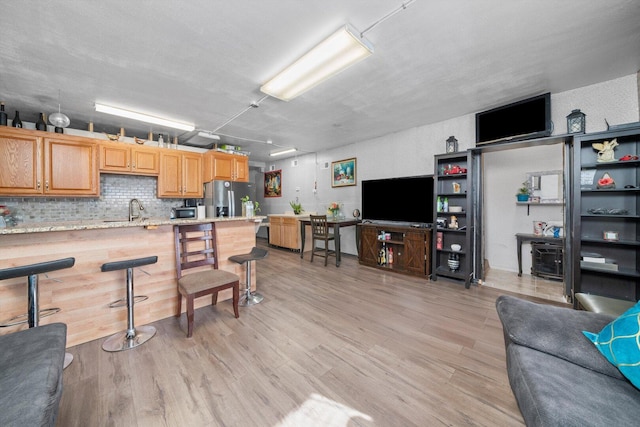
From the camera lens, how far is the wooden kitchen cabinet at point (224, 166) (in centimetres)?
495

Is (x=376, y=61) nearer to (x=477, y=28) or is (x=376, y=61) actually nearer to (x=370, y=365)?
(x=477, y=28)

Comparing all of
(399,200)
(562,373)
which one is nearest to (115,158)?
(399,200)

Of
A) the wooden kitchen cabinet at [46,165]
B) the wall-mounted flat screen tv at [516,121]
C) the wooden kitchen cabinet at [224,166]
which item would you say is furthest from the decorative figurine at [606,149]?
the wooden kitchen cabinet at [46,165]

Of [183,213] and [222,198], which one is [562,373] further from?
[183,213]

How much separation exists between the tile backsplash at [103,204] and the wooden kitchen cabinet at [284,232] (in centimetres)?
232

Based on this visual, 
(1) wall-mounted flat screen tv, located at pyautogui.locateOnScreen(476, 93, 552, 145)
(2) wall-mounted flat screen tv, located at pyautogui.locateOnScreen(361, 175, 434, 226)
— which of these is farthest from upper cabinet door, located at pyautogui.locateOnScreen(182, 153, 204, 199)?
Result: (1) wall-mounted flat screen tv, located at pyautogui.locateOnScreen(476, 93, 552, 145)

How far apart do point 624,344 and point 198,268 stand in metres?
3.31

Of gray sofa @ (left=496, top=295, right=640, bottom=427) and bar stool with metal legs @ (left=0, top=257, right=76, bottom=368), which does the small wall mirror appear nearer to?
gray sofa @ (left=496, top=295, right=640, bottom=427)

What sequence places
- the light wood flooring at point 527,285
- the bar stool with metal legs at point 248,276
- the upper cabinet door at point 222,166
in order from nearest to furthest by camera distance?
the bar stool with metal legs at point 248,276, the light wood flooring at point 527,285, the upper cabinet door at point 222,166

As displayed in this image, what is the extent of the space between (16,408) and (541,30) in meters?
3.79

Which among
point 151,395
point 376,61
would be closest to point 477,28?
point 376,61

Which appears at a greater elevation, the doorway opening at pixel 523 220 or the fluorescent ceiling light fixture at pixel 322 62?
the fluorescent ceiling light fixture at pixel 322 62

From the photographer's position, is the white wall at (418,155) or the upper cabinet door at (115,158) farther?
the upper cabinet door at (115,158)

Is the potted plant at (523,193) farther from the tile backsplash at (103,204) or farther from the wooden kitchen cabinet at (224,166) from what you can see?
the tile backsplash at (103,204)
